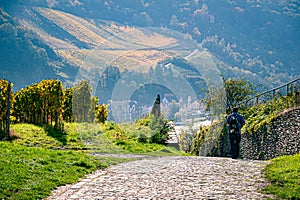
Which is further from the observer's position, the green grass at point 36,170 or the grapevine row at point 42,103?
the grapevine row at point 42,103

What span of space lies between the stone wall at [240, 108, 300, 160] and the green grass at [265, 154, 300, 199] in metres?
3.67

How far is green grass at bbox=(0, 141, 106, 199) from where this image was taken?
11148mm

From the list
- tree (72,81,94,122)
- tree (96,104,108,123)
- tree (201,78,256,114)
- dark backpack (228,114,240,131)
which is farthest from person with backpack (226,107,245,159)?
tree (96,104,108,123)

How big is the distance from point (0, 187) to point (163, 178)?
4392mm

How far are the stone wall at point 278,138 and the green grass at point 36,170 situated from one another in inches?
290

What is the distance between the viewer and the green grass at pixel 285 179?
11.1 m

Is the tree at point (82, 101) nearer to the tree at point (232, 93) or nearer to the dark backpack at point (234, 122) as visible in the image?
the tree at point (232, 93)

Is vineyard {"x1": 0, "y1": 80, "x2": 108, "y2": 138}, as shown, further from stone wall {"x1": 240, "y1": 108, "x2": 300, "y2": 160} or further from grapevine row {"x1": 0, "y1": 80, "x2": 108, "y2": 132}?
stone wall {"x1": 240, "y1": 108, "x2": 300, "y2": 160}

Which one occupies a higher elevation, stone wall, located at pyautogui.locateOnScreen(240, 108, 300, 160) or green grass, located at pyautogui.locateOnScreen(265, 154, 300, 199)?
stone wall, located at pyautogui.locateOnScreen(240, 108, 300, 160)

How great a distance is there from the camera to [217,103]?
31938 mm

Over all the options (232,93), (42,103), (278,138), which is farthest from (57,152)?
(232,93)

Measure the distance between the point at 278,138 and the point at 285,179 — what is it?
Answer: 793 cm

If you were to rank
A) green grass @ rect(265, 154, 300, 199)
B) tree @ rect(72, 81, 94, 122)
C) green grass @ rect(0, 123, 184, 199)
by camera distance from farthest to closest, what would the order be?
tree @ rect(72, 81, 94, 122) < green grass @ rect(0, 123, 184, 199) < green grass @ rect(265, 154, 300, 199)

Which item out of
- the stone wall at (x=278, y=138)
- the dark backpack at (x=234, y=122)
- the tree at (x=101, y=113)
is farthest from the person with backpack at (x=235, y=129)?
the tree at (x=101, y=113)
